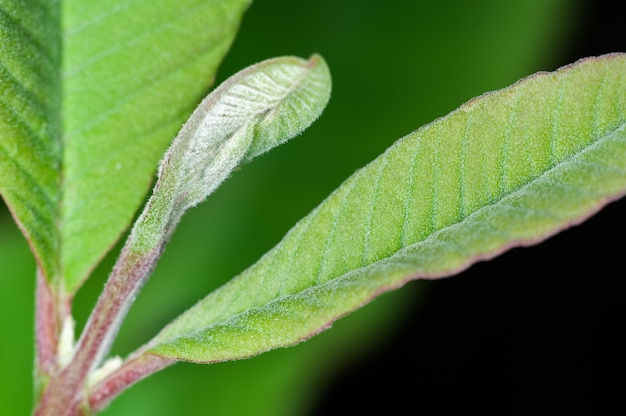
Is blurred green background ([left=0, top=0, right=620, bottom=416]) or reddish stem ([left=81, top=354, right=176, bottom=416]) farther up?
reddish stem ([left=81, top=354, right=176, bottom=416])

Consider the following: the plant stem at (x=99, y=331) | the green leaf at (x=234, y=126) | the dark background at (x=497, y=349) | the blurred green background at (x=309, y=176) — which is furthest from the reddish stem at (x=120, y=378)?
the dark background at (x=497, y=349)

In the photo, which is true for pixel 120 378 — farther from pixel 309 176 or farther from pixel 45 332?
pixel 309 176

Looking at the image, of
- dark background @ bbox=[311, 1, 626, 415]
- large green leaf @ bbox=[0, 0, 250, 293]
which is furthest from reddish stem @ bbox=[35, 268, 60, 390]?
dark background @ bbox=[311, 1, 626, 415]

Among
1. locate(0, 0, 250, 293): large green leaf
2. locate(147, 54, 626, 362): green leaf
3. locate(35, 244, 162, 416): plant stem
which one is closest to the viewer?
locate(147, 54, 626, 362): green leaf

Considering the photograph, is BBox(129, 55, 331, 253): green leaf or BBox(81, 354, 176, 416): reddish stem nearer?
BBox(129, 55, 331, 253): green leaf

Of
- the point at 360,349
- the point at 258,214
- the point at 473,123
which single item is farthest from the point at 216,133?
the point at 360,349

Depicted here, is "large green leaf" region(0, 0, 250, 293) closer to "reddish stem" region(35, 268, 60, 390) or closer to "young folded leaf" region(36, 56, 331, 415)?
"reddish stem" region(35, 268, 60, 390)

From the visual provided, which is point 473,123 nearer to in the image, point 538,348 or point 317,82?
point 317,82
